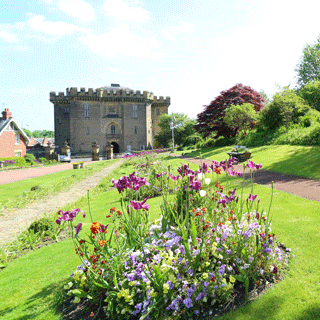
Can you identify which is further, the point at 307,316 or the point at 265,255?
the point at 265,255

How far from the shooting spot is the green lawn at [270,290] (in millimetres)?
2697

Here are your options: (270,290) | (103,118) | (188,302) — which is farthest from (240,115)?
(103,118)

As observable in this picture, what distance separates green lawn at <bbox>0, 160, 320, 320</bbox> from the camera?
8.85 feet

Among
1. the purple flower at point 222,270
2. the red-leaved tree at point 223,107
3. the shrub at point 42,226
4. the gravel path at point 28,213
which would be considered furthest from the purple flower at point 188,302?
the red-leaved tree at point 223,107

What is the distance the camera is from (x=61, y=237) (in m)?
6.08

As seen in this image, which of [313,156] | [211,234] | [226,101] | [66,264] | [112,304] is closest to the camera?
[112,304]

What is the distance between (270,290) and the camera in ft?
9.86

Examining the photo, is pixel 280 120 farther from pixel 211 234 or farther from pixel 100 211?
pixel 211 234

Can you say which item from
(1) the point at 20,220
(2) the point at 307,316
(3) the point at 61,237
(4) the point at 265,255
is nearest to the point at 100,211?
(3) the point at 61,237

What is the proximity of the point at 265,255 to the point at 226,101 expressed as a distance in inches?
1184

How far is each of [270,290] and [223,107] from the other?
98.1 feet

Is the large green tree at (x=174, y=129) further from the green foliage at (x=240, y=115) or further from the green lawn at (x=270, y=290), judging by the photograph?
the green lawn at (x=270, y=290)

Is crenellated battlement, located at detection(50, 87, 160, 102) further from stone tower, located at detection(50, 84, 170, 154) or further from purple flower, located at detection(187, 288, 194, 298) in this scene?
purple flower, located at detection(187, 288, 194, 298)

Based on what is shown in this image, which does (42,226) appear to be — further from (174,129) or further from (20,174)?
(174,129)
